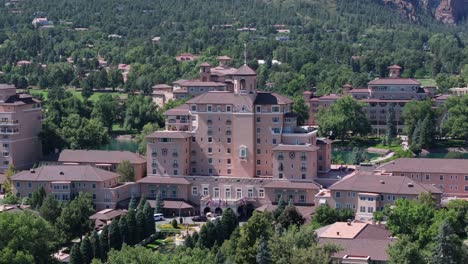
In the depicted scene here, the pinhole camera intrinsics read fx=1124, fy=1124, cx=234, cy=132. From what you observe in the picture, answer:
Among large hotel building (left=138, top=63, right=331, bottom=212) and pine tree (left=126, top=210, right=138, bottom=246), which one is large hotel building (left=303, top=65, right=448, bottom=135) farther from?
pine tree (left=126, top=210, right=138, bottom=246)

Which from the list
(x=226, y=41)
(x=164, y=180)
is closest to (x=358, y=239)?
(x=164, y=180)

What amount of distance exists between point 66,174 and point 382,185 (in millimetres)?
14450

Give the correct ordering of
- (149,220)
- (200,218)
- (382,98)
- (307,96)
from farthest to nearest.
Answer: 1. (307,96)
2. (382,98)
3. (200,218)
4. (149,220)

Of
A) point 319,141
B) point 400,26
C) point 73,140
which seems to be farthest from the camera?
point 400,26

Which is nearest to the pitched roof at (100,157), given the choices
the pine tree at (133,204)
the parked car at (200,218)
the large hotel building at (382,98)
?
the pine tree at (133,204)

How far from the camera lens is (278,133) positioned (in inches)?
2076

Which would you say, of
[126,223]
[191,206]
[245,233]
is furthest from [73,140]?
[245,233]

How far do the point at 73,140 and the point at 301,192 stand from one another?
62.6ft

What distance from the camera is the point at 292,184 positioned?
50.5 m

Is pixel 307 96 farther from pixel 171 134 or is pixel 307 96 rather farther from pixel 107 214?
pixel 107 214

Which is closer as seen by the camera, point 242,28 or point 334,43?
point 334,43

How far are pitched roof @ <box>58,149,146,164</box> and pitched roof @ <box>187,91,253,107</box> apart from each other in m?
4.06

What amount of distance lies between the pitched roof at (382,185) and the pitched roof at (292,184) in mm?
1675

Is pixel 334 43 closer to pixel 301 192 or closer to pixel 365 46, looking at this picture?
pixel 365 46
